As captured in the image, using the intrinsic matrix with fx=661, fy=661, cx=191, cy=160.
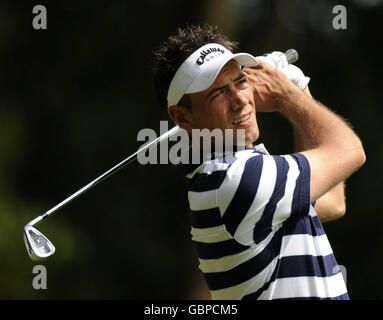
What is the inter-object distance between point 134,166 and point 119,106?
457mm

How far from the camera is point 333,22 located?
447cm

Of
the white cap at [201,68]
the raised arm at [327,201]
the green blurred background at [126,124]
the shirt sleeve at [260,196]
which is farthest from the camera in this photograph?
the green blurred background at [126,124]

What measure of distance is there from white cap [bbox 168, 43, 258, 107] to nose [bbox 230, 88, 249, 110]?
6 cm

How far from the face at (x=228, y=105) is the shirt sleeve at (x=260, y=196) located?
0.12m

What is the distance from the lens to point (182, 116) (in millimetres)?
1441

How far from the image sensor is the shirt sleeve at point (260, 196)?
1.25m

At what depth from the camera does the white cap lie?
135 centimetres
